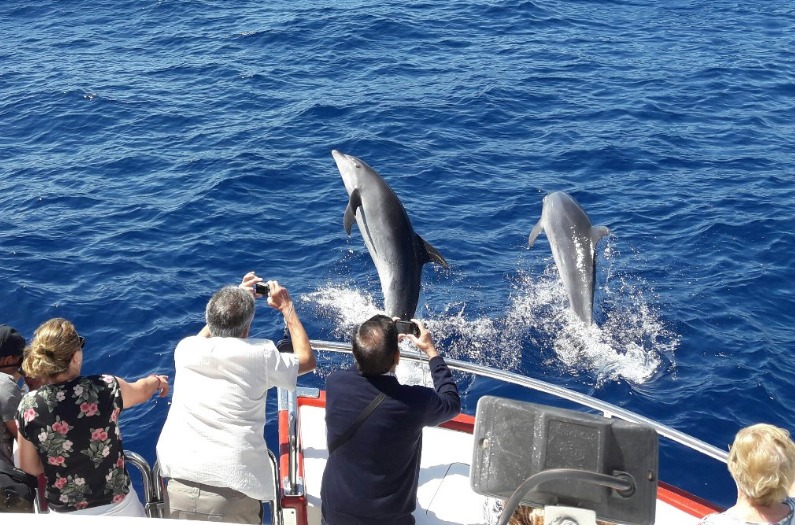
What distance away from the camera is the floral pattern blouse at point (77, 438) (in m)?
5.22

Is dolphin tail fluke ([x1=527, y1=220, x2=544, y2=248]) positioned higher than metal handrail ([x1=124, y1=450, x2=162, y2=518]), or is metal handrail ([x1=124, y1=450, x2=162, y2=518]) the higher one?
metal handrail ([x1=124, y1=450, x2=162, y2=518])

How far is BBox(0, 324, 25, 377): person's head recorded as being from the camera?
5848 mm

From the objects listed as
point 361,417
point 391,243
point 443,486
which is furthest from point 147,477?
point 391,243

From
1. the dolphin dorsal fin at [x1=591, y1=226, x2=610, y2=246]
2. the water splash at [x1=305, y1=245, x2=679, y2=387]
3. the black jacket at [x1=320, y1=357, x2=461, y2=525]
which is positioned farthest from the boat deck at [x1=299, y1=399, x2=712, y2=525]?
the dolphin dorsal fin at [x1=591, y1=226, x2=610, y2=246]

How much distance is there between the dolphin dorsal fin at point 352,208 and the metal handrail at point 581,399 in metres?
4.19

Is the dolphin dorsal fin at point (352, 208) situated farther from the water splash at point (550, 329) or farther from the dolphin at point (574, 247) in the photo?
the dolphin at point (574, 247)

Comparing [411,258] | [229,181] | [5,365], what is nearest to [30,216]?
[229,181]

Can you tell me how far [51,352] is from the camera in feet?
17.1

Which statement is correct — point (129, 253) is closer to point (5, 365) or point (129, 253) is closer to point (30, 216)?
point (30, 216)

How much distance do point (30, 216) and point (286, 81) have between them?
25.3 feet

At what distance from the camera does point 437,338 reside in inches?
469

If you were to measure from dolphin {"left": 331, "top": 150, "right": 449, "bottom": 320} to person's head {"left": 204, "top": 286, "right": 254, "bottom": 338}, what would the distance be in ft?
16.9

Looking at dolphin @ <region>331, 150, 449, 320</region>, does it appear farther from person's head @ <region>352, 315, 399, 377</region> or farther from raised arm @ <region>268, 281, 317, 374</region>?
person's head @ <region>352, 315, 399, 377</region>

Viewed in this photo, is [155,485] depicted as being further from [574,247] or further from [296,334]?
[574,247]
